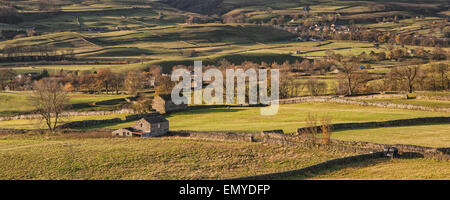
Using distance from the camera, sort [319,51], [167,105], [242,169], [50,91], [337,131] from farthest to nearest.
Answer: [319,51], [167,105], [50,91], [337,131], [242,169]

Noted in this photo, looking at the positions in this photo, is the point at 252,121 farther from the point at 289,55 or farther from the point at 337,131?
the point at 289,55

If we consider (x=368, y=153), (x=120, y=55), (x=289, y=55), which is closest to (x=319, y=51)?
(x=289, y=55)

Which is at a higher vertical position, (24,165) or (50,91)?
(50,91)

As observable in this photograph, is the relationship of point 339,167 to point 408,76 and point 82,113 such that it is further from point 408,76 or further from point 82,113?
point 408,76

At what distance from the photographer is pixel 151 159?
43.0m

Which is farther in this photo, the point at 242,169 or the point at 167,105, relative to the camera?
the point at 167,105

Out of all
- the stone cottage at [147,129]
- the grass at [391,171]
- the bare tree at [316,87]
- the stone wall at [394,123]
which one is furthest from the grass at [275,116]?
the bare tree at [316,87]

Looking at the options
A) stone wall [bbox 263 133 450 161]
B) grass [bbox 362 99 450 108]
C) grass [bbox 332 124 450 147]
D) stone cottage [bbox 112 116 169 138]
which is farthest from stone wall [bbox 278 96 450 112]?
stone cottage [bbox 112 116 169 138]

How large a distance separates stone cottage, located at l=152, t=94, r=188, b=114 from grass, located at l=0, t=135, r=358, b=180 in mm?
29100

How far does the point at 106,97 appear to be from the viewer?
319 feet

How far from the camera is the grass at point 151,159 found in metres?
38.1

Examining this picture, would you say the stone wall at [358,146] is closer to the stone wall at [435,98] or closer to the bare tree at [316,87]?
the stone wall at [435,98]
